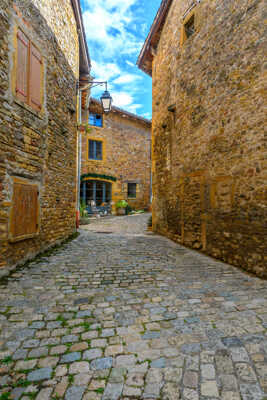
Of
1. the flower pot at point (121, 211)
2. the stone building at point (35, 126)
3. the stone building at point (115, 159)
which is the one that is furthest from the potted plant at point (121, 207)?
the stone building at point (35, 126)

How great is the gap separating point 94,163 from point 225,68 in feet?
34.3

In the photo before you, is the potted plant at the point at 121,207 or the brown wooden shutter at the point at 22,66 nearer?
the brown wooden shutter at the point at 22,66

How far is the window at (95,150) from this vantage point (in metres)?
14.0

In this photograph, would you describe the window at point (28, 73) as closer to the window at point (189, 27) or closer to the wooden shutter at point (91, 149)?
the window at point (189, 27)

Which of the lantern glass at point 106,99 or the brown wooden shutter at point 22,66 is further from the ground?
the lantern glass at point 106,99

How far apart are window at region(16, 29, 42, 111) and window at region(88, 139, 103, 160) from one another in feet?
30.4

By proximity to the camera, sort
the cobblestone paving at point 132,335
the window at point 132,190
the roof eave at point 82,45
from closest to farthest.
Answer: the cobblestone paving at point 132,335 < the roof eave at point 82,45 < the window at point 132,190

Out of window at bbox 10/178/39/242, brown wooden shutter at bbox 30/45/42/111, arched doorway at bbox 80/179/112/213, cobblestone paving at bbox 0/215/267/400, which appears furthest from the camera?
arched doorway at bbox 80/179/112/213

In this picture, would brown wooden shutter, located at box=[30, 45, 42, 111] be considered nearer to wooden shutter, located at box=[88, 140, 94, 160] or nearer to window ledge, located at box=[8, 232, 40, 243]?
window ledge, located at box=[8, 232, 40, 243]

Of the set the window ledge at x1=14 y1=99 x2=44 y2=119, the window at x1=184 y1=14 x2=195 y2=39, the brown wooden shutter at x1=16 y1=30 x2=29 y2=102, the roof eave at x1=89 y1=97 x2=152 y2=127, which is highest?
the roof eave at x1=89 y1=97 x2=152 y2=127

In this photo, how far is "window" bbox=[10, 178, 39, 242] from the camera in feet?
12.5

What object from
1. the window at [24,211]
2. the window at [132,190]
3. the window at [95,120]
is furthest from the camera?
the window at [132,190]

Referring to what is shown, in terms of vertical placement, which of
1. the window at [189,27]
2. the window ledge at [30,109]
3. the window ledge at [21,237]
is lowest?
the window ledge at [21,237]

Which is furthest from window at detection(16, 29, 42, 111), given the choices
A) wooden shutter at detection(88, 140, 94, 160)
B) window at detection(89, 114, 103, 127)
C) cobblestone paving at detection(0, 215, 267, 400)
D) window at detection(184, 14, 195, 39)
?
window at detection(89, 114, 103, 127)
